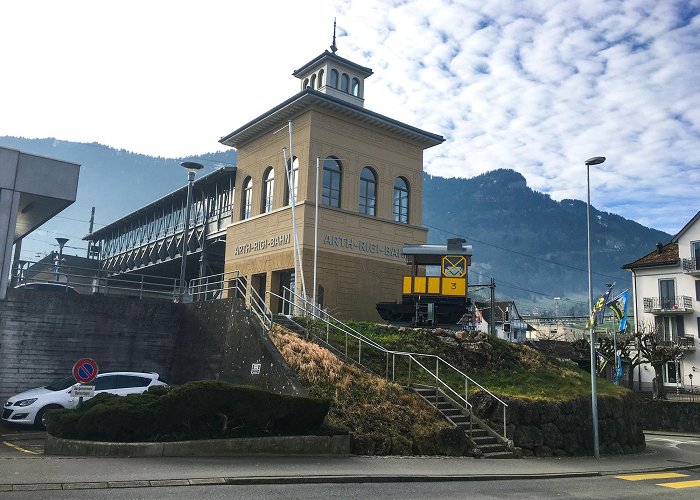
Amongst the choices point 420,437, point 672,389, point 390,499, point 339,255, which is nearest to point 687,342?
point 672,389

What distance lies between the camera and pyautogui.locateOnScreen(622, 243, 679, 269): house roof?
168ft

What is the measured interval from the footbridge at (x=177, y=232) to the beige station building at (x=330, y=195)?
4099 mm

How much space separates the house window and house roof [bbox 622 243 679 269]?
1548 mm

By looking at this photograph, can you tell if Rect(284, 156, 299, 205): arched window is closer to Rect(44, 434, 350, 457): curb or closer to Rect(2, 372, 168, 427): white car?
Rect(2, 372, 168, 427): white car

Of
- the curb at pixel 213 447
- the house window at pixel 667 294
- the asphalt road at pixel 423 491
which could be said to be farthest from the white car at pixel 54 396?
the house window at pixel 667 294

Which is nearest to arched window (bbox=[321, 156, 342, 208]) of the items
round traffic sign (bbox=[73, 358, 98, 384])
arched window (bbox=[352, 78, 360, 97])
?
arched window (bbox=[352, 78, 360, 97])

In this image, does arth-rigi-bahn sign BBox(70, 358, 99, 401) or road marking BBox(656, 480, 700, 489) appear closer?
road marking BBox(656, 480, 700, 489)

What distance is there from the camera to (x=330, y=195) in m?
32.9

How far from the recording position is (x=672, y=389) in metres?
46.9

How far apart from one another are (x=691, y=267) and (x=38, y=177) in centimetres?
4717

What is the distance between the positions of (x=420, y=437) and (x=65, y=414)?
792 centimetres

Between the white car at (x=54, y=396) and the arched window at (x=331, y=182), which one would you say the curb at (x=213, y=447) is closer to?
the white car at (x=54, y=396)

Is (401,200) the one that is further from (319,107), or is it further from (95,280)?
(95,280)

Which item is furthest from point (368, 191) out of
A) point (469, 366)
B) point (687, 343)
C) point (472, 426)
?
point (687, 343)
